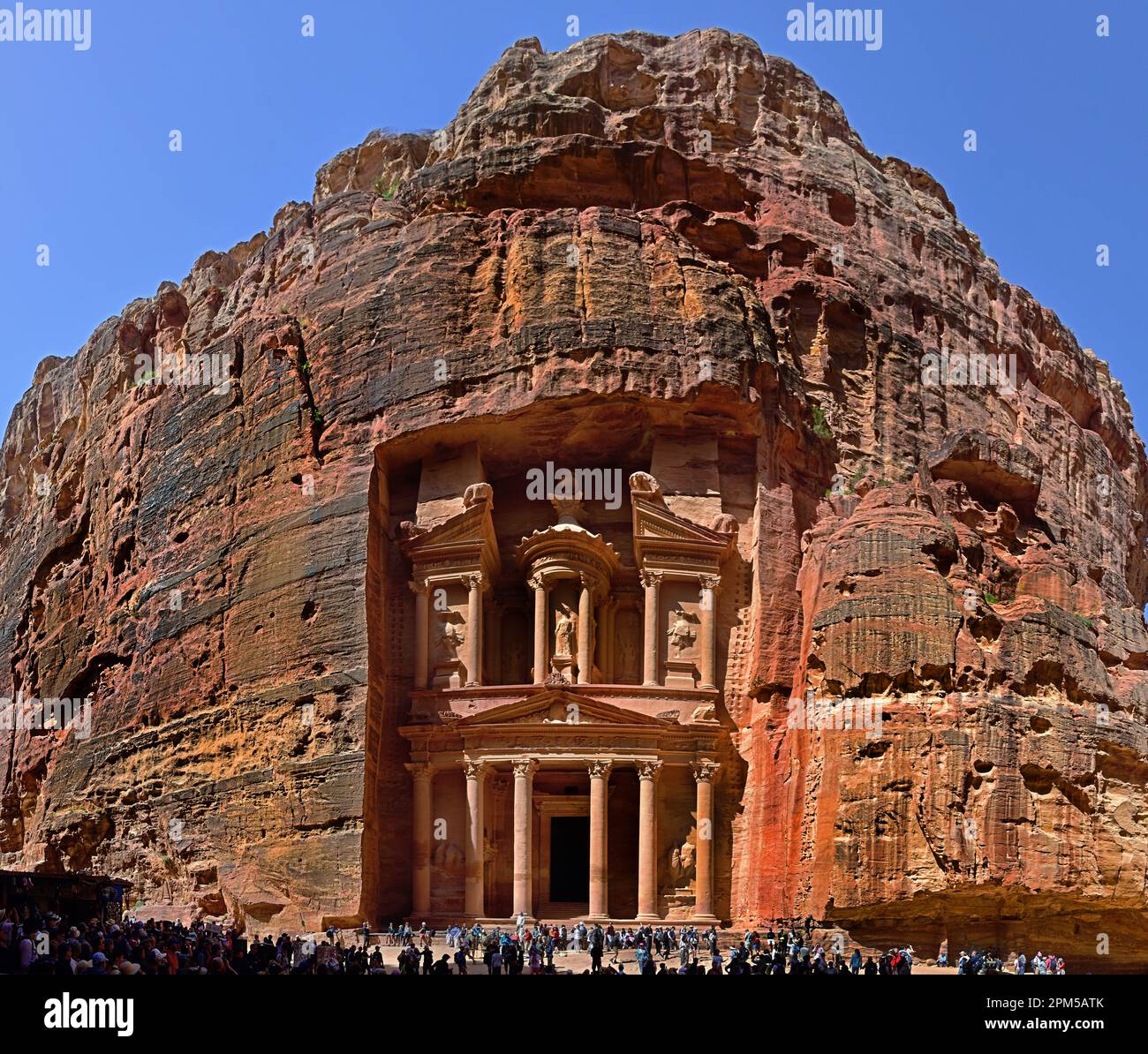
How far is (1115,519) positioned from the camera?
59844mm

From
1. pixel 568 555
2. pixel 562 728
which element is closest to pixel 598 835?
pixel 562 728

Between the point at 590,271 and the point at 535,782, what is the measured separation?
1546 centimetres

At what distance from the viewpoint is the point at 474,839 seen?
39.6 meters

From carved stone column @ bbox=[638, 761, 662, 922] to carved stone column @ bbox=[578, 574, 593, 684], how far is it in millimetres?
3404

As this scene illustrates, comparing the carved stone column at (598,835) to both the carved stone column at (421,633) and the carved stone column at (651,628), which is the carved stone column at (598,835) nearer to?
the carved stone column at (651,628)

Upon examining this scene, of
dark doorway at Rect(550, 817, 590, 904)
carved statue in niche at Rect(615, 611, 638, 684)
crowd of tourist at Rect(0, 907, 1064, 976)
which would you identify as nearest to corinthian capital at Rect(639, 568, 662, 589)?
carved statue in niche at Rect(615, 611, 638, 684)

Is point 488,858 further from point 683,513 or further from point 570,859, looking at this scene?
point 683,513

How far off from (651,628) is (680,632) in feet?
2.92

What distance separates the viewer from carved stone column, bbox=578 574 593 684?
41969 millimetres

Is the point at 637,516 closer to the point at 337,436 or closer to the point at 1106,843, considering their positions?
the point at 337,436

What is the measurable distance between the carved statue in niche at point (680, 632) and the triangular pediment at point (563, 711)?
2870mm

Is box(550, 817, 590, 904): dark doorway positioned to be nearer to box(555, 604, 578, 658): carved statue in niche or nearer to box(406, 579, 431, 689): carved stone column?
box(555, 604, 578, 658): carved statue in niche

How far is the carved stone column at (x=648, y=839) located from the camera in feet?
128

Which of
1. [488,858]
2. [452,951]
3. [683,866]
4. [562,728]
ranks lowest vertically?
[452,951]
